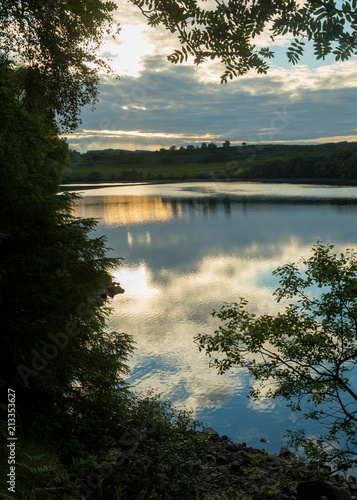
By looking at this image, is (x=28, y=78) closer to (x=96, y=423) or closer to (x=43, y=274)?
(x=43, y=274)

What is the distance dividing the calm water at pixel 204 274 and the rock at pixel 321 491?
13.7 feet

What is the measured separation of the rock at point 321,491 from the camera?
350 inches

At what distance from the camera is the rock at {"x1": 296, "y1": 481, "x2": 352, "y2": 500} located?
29.1ft

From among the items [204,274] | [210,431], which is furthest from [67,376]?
[204,274]

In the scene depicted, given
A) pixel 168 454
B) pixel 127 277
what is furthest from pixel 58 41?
pixel 127 277

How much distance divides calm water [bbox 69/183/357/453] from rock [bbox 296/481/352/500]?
164 inches

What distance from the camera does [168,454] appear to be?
27.3 ft

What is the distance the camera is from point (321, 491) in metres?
8.95

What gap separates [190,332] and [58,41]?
16738 mm

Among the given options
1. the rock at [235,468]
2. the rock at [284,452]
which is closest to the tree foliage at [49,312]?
the rock at [235,468]

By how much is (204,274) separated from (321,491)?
26.9 metres

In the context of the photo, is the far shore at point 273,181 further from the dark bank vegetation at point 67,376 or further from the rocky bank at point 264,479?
the dark bank vegetation at point 67,376

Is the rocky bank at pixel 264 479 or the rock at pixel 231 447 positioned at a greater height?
the rocky bank at pixel 264 479

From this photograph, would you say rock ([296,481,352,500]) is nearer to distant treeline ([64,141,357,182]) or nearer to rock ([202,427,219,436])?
rock ([202,427,219,436])
